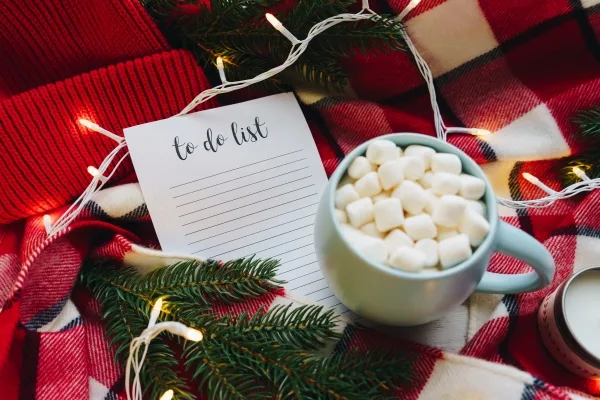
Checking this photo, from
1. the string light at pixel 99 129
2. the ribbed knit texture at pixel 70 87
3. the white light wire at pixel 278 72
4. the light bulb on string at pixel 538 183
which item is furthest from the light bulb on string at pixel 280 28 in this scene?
the light bulb on string at pixel 538 183

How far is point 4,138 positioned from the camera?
1.99 feet

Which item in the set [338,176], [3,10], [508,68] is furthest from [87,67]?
[508,68]

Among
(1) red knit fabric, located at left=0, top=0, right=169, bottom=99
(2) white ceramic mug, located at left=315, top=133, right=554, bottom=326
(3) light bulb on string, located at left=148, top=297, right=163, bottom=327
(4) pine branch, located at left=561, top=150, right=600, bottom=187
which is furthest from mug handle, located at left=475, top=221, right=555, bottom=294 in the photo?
(1) red knit fabric, located at left=0, top=0, right=169, bottom=99

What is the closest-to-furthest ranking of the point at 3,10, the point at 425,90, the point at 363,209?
the point at 363,209 → the point at 3,10 → the point at 425,90

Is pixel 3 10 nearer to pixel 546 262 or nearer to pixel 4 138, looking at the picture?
pixel 4 138

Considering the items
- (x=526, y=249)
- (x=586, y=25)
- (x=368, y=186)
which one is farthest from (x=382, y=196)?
(x=586, y=25)

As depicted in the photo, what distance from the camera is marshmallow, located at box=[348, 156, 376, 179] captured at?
523 millimetres

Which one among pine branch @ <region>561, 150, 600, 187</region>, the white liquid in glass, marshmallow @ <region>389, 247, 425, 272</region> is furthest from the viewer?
pine branch @ <region>561, 150, 600, 187</region>

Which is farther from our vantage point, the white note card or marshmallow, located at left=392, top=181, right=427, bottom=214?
the white note card

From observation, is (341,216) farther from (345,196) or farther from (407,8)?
(407,8)

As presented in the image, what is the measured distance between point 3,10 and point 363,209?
42 cm

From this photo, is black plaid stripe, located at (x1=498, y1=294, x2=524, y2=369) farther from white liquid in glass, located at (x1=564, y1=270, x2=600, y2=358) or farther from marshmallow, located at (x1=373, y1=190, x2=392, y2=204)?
marshmallow, located at (x1=373, y1=190, x2=392, y2=204)

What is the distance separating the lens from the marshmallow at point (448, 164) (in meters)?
0.52

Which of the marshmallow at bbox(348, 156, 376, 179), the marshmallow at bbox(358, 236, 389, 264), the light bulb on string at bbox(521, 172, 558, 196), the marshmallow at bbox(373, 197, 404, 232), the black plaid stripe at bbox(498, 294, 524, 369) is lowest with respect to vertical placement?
the black plaid stripe at bbox(498, 294, 524, 369)
